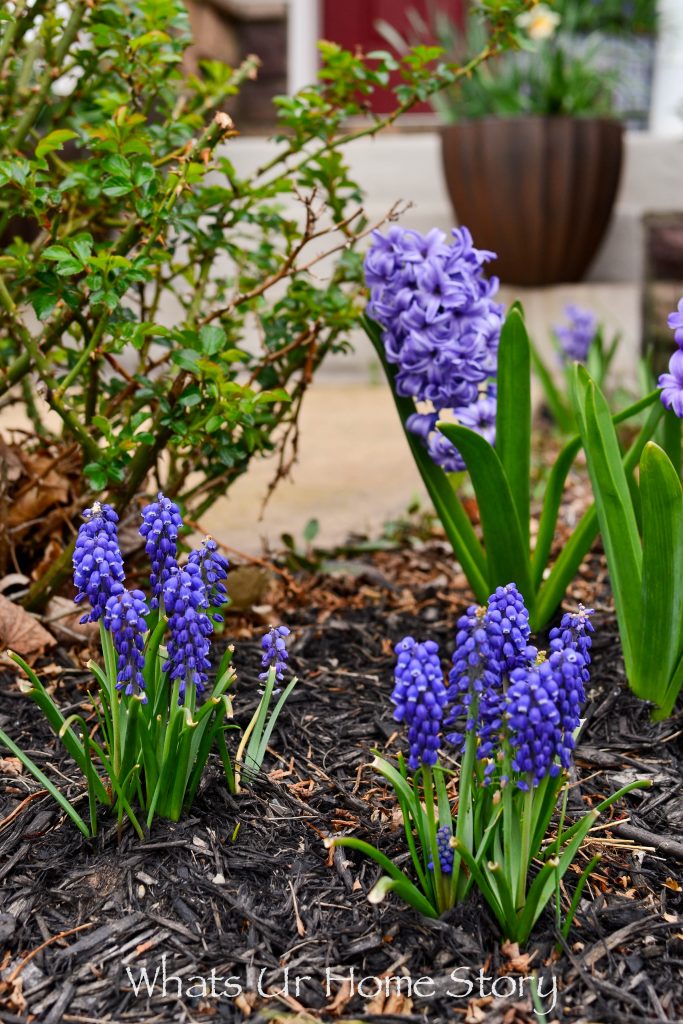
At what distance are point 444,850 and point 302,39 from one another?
7208 mm

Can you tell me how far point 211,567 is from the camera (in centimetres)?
150

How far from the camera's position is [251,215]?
2273 millimetres

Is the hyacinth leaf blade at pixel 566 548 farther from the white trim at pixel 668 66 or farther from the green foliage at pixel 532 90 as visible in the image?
the white trim at pixel 668 66

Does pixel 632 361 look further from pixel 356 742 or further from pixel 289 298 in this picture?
pixel 356 742

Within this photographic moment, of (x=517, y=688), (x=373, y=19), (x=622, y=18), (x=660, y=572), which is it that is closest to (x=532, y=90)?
(x=622, y=18)

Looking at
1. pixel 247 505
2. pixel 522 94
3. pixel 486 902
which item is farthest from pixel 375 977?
pixel 522 94

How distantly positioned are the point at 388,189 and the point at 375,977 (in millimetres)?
6012

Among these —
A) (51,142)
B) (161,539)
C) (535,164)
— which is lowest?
(161,539)

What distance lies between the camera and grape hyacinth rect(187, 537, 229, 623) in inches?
58.3

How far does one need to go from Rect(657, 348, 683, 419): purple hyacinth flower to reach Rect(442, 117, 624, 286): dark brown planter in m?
3.95

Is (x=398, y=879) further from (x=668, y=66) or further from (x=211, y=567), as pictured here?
(x=668, y=66)

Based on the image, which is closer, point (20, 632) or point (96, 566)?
point (96, 566)

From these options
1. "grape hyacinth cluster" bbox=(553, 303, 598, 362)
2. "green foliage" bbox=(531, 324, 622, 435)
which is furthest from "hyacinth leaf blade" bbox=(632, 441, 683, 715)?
"grape hyacinth cluster" bbox=(553, 303, 598, 362)

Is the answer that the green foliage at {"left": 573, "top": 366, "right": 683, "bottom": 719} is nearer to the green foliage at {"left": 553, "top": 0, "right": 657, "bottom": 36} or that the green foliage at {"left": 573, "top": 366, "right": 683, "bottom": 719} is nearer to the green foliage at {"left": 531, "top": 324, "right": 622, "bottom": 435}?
the green foliage at {"left": 531, "top": 324, "right": 622, "bottom": 435}
